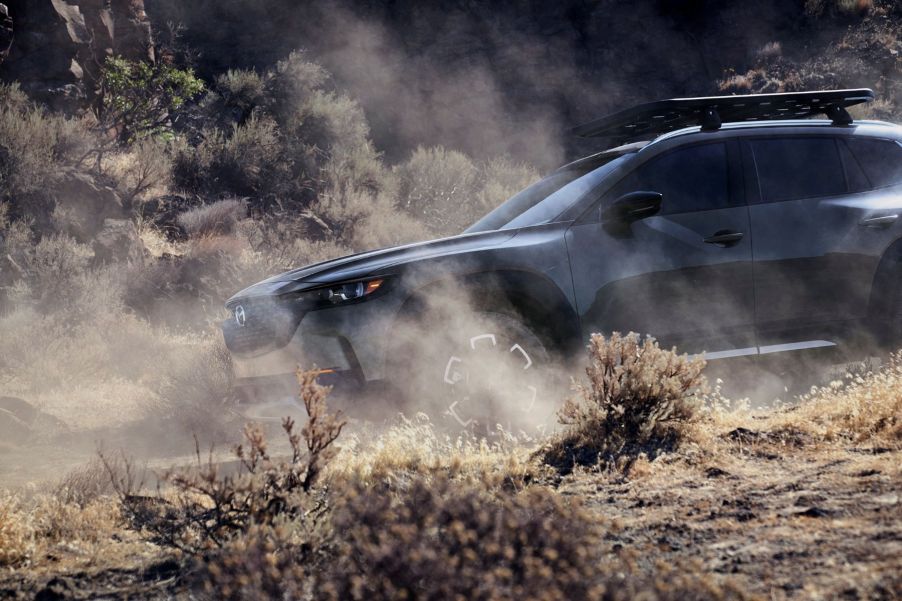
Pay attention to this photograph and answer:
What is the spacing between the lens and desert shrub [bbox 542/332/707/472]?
4473 mm

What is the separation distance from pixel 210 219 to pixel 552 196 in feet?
35.1

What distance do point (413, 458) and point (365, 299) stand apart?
942 mm

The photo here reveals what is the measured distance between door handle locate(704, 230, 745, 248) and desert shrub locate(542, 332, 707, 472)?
3.11 ft

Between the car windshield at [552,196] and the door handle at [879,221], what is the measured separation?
1671 millimetres

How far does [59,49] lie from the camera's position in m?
17.6

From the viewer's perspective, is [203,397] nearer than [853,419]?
No

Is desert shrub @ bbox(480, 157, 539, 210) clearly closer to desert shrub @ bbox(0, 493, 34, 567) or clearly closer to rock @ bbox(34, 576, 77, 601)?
desert shrub @ bbox(0, 493, 34, 567)

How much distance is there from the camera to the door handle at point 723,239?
5.19m

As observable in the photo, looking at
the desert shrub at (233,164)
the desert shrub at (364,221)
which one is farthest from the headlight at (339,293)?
the desert shrub at (233,164)

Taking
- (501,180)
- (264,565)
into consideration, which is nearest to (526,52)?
(501,180)

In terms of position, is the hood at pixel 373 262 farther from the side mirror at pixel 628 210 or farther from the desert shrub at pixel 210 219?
the desert shrub at pixel 210 219

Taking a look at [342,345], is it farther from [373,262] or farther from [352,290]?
[373,262]

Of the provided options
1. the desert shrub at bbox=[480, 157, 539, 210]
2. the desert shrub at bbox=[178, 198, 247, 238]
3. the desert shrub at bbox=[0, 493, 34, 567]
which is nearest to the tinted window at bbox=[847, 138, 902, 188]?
the desert shrub at bbox=[0, 493, 34, 567]

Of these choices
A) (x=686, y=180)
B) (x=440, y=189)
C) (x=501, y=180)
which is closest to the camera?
(x=686, y=180)
